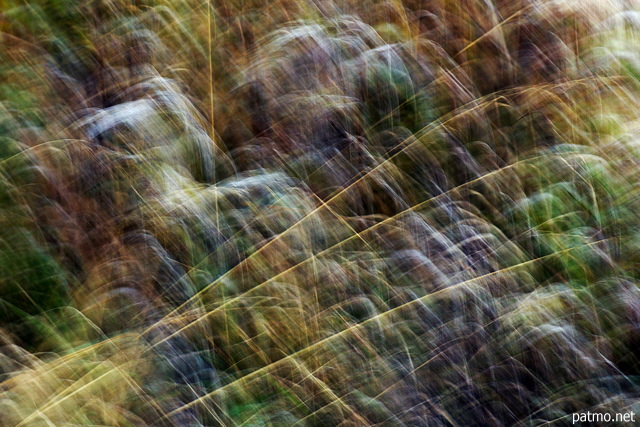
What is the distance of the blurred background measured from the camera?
1.80 metres

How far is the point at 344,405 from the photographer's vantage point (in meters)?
1.78

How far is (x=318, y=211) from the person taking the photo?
201cm

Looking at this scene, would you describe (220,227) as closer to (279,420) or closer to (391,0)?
(279,420)

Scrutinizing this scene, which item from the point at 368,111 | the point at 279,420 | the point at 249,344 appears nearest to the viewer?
the point at 279,420

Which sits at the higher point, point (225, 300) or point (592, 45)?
point (592, 45)

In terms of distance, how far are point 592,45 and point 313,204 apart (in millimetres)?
1069

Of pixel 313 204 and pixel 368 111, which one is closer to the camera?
pixel 313 204

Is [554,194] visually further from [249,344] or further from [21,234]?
[21,234]

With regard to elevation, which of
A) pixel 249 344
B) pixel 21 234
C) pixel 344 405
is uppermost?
pixel 21 234

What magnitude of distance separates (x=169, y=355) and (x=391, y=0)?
4.47 feet

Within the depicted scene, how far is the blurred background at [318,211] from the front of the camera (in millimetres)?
1803

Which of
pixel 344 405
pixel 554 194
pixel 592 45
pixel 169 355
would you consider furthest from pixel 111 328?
pixel 592 45

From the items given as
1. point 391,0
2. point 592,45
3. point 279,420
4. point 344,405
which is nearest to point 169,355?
point 279,420

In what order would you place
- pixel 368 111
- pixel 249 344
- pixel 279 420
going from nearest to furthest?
pixel 279 420, pixel 249 344, pixel 368 111
